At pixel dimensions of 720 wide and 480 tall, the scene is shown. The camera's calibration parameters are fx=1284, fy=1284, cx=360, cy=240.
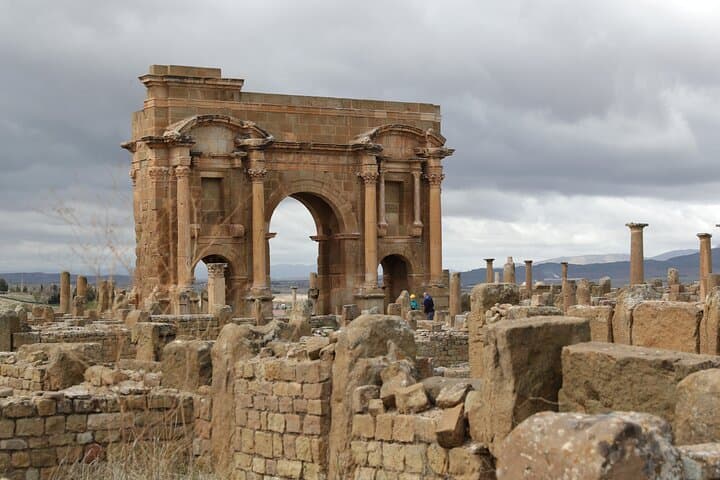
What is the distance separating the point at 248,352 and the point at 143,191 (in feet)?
86.6

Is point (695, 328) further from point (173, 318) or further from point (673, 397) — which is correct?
point (173, 318)

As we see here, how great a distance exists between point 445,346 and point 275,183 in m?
17.3

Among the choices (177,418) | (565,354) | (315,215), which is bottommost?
(177,418)

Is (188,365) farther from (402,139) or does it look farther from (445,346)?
(402,139)

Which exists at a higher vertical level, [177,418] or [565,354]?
[565,354]

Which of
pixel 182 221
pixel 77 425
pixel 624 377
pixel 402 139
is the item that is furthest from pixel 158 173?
pixel 624 377

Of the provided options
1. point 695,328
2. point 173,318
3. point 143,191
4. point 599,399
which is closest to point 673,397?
point 599,399

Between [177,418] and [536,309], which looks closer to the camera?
[177,418]

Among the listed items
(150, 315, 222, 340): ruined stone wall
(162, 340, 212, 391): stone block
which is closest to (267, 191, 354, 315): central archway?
(150, 315, 222, 340): ruined stone wall

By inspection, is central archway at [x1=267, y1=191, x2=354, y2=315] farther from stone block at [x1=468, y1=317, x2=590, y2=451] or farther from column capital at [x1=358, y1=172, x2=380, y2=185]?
stone block at [x1=468, y1=317, x2=590, y2=451]

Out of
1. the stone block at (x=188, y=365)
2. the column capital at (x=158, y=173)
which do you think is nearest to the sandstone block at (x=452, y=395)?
the stone block at (x=188, y=365)

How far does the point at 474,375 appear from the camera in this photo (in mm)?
12195

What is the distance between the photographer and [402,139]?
127ft

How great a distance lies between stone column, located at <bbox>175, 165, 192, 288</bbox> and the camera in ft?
113
